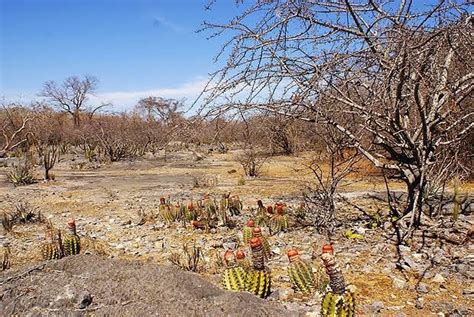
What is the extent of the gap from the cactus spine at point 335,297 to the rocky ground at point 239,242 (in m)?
0.54

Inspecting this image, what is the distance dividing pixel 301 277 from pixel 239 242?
2001 mm

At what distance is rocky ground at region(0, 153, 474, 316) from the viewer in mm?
3977

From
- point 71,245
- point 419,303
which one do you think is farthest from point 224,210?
point 419,303

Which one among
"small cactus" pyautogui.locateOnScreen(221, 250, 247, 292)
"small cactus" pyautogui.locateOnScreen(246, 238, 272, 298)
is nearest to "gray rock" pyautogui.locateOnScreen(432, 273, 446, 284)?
"small cactus" pyautogui.locateOnScreen(246, 238, 272, 298)

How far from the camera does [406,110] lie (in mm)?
6047

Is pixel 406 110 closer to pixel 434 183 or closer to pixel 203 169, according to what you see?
pixel 434 183

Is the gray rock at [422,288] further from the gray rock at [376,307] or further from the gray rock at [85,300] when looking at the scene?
the gray rock at [85,300]

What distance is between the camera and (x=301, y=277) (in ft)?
14.4

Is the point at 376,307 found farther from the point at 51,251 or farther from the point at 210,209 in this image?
the point at 210,209

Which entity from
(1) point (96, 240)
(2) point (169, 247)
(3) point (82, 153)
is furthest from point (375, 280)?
(3) point (82, 153)

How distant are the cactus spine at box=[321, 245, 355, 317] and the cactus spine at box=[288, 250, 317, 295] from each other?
91 centimetres

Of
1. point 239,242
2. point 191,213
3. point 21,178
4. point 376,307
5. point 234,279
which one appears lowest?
point 376,307

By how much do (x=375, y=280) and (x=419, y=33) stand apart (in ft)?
7.88

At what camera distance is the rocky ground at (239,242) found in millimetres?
3977
